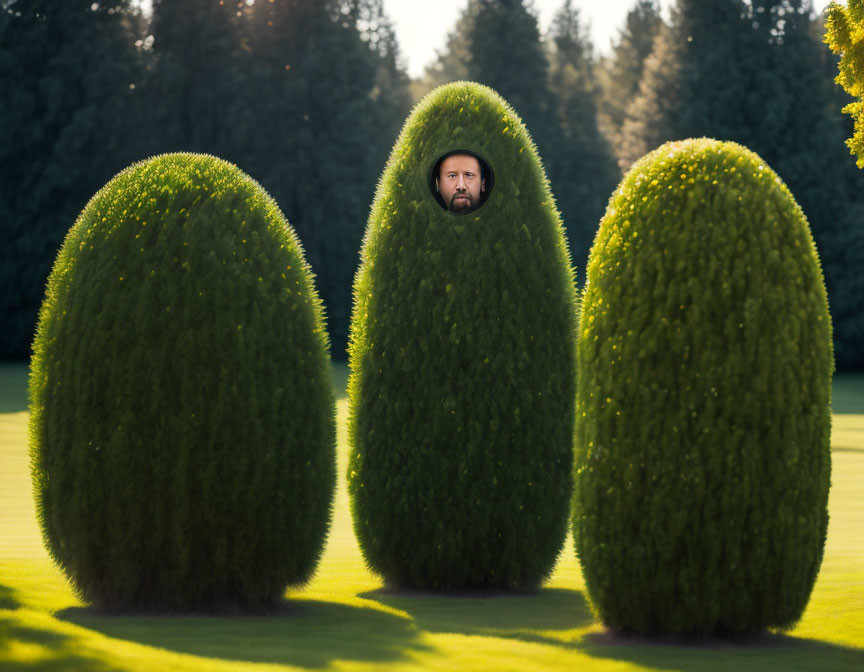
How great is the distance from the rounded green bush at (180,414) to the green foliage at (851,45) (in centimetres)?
627

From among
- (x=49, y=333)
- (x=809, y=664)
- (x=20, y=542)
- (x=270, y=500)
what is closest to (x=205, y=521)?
(x=270, y=500)

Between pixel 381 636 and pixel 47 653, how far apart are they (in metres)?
2.19

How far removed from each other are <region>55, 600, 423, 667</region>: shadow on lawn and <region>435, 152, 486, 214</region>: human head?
3.54 meters

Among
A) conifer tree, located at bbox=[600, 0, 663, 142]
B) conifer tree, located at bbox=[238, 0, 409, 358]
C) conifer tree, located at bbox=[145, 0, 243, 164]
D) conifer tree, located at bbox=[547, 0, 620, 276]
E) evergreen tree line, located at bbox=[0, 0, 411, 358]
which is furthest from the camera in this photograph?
conifer tree, located at bbox=[600, 0, 663, 142]

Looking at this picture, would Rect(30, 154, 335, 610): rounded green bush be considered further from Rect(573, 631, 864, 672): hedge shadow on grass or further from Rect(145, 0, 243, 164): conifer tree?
Rect(145, 0, 243, 164): conifer tree

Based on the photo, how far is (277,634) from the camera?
7633mm

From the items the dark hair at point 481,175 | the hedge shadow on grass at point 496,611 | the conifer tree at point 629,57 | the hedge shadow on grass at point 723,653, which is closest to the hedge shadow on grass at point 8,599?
the hedge shadow on grass at point 496,611

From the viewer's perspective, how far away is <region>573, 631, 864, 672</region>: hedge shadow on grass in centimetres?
700

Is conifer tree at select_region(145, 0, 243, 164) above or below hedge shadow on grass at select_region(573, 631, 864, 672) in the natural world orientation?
above

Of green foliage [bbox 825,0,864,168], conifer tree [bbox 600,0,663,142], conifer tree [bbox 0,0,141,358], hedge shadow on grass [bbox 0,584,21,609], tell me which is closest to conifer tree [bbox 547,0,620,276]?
conifer tree [bbox 600,0,663,142]

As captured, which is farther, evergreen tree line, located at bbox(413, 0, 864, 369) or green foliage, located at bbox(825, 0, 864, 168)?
evergreen tree line, located at bbox(413, 0, 864, 369)

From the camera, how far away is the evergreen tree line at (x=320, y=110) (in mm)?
45031

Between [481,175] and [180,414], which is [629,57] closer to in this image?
[481,175]

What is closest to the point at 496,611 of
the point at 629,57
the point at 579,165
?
the point at 579,165
